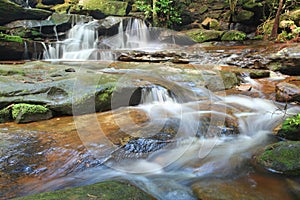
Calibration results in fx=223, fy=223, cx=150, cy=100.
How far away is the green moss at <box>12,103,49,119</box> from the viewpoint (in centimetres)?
407

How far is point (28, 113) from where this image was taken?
4070mm

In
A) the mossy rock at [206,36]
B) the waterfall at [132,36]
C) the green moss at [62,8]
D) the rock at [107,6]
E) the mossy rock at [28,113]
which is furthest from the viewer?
the green moss at [62,8]

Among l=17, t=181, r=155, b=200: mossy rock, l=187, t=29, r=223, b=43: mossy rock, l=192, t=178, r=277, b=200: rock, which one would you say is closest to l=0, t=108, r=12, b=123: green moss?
l=17, t=181, r=155, b=200: mossy rock

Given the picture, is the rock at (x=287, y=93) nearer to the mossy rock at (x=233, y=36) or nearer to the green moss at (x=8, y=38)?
the mossy rock at (x=233, y=36)

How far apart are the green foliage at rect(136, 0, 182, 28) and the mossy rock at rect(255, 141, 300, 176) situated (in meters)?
13.1

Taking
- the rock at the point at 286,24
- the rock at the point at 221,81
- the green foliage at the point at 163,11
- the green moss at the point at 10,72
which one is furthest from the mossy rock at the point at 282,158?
the green foliage at the point at 163,11

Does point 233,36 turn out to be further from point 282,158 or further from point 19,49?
point 282,158

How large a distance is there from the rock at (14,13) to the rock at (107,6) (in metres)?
3.43

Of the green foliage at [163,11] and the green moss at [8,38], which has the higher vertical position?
the green foliage at [163,11]

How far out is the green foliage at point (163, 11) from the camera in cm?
1448

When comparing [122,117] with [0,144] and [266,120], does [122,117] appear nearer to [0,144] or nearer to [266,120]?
[0,144]

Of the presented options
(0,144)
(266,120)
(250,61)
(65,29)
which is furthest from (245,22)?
(0,144)

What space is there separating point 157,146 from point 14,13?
1198 cm

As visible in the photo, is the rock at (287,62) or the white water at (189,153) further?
the rock at (287,62)
